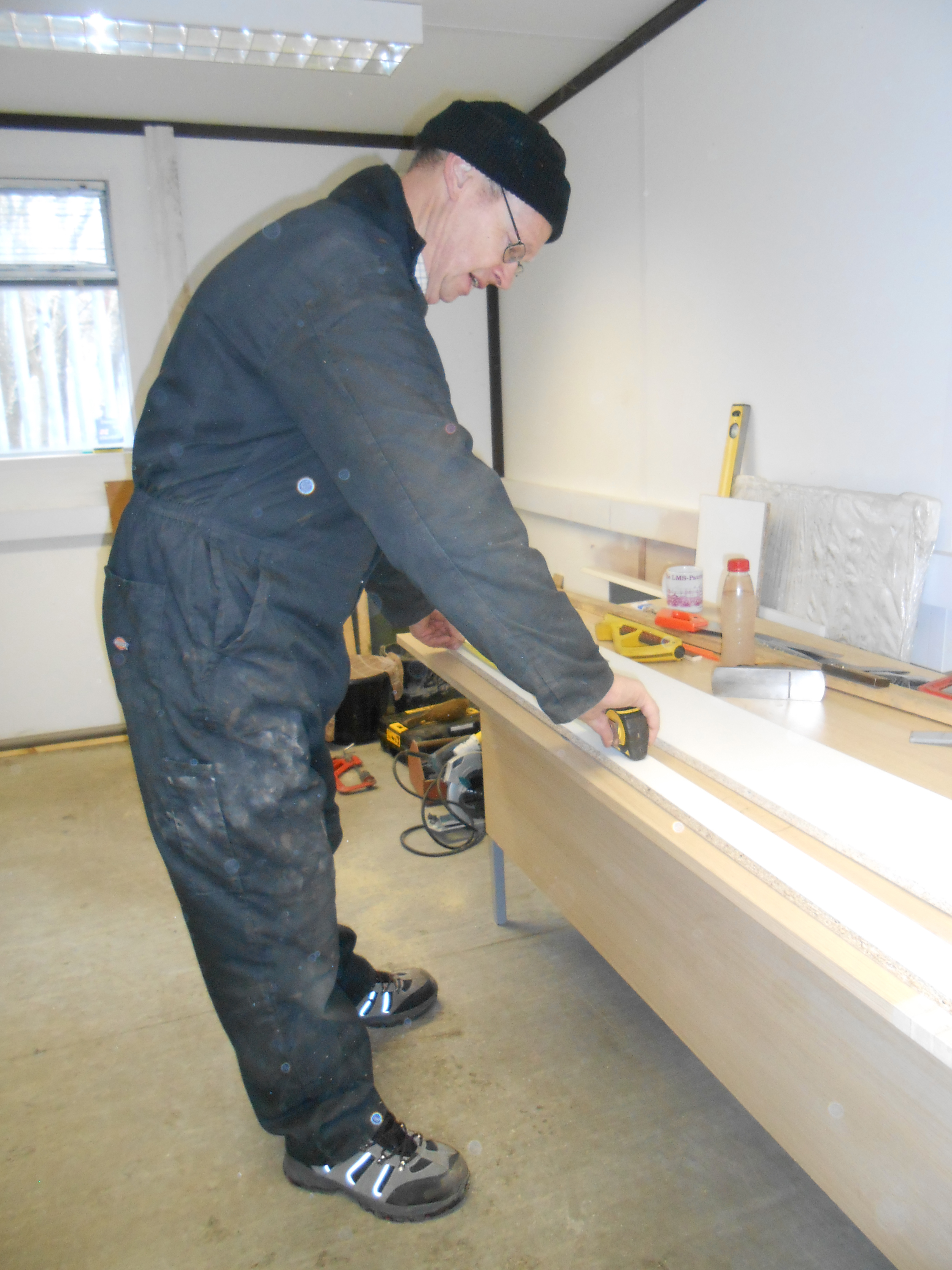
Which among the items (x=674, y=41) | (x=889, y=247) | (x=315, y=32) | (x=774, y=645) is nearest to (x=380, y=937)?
(x=774, y=645)

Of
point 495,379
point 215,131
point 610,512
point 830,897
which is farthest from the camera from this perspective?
point 495,379

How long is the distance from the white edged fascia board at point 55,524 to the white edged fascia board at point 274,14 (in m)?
1.71

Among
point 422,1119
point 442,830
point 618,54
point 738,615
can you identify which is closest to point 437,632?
point 738,615

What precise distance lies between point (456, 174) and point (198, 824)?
101 centimetres

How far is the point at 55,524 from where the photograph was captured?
11.3ft

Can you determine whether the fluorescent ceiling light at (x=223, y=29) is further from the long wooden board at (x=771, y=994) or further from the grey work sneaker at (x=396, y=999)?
the grey work sneaker at (x=396, y=999)

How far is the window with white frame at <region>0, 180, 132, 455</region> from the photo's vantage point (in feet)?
10.9

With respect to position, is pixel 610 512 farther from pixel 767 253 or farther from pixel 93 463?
pixel 93 463

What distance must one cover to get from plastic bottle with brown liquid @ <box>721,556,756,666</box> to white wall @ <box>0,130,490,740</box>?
263cm

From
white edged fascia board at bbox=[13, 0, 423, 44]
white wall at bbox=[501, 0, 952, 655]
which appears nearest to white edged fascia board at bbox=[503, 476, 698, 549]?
white wall at bbox=[501, 0, 952, 655]

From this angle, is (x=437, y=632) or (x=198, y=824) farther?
(x=437, y=632)

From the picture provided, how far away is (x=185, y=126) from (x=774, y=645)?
123 inches

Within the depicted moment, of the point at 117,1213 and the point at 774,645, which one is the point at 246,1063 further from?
the point at 774,645

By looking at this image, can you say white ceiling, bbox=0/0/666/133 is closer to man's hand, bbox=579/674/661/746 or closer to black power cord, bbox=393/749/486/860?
man's hand, bbox=579/674/661/746
